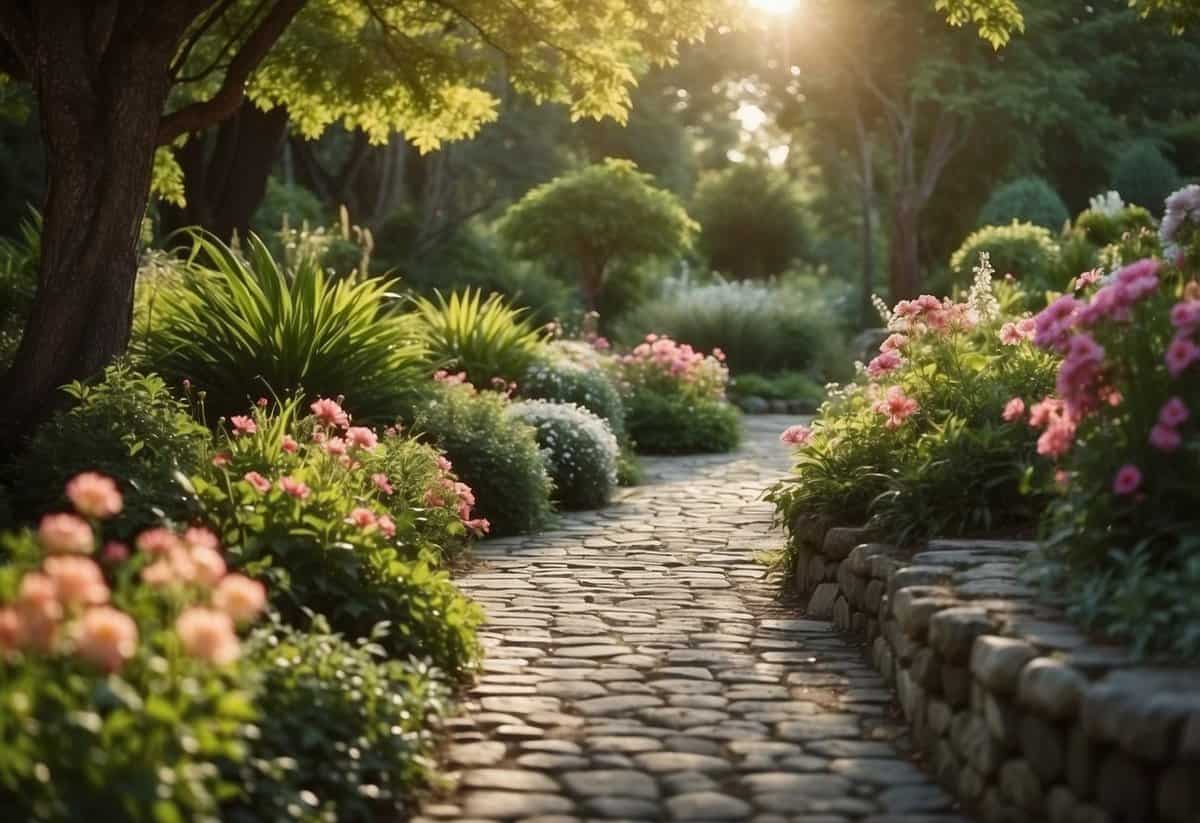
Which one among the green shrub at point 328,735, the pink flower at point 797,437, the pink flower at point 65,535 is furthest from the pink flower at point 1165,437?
the pink flower at point 797,437

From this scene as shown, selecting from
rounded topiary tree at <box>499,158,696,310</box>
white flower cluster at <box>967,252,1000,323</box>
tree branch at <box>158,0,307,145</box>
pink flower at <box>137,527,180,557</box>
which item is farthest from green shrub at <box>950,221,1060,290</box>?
pink flower at <box>137,527,180,557</box>

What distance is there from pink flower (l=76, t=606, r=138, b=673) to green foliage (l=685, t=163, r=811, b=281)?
3078cm

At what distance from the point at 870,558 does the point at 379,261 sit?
2246 centimetres

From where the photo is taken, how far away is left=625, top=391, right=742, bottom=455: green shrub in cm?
1611

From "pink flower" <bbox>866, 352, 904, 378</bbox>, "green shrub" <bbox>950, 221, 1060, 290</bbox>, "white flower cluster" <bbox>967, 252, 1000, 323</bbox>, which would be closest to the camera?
"pink flower" <bbox>866, 352, 904, 378</bbox>

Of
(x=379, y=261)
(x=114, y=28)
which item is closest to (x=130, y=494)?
(x=114, y=28)

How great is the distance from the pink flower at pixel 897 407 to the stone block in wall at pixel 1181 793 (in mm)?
3950

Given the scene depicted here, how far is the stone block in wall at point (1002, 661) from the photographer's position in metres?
4.48

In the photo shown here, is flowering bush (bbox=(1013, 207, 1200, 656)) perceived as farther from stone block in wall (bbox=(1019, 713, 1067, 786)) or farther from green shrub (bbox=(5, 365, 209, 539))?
green shrub (bbox=(5, 365, 209, 539))

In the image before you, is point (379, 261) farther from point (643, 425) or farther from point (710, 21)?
point (710, 21)

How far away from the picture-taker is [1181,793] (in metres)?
3.80

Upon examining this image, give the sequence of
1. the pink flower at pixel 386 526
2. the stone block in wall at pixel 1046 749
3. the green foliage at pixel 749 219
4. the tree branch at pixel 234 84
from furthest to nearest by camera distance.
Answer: the green foliage at pixel 749 219
the tree branch at pixel 234 84
the pink flower at pixel 386 526
the stone block in wall at pixel 1046 749

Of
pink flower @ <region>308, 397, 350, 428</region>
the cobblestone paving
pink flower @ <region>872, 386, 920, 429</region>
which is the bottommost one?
the cobblestone paving

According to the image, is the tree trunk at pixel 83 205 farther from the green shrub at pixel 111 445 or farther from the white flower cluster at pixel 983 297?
the white flower cluster at pixel 983 297
